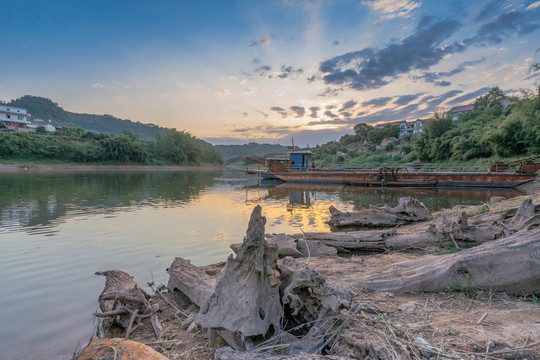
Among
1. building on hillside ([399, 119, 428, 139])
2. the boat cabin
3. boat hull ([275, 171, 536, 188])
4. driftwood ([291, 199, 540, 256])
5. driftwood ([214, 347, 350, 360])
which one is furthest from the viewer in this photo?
building on hillside ([399, 119, 428, 139])

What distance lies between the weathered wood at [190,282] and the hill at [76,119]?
10430cm

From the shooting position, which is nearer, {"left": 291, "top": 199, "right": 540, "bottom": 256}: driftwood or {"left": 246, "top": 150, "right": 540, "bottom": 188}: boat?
{"left": 291, "top": 199, "right": 540, "bottom": 256}: driftwood

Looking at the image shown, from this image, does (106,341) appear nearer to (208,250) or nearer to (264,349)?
(264,349)

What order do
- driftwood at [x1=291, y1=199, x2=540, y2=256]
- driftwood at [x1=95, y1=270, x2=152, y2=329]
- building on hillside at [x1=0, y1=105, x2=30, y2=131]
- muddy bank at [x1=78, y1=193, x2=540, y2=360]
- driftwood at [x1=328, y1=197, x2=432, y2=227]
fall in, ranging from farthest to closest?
1. building on hillside at [x1=0, y1=105, x2=30, y2=131]
2. driftwood at [x1=328, y1=197, x2=432, y2=227]
3. driftwood at [x1=291, y1=199, x2=540, y2=256]
4. driftwood at [x1=95, y1=270, x2=152, y2=329]
5. muddy bank at [x1=78, y1=193, x2=540, y2=360]

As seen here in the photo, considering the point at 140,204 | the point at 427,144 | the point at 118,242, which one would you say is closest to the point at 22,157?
the point at 140,204

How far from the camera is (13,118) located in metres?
70.4

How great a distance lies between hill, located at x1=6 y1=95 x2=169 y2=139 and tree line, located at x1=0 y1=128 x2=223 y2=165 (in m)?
23.2

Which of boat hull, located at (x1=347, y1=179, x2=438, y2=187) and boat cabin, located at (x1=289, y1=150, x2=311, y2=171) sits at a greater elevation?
boat cabin, located at (x1=289, y1=150, x2=311, y2=171)

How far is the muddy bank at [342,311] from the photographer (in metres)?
1.99

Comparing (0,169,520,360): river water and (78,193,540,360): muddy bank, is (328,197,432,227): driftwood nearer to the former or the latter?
(0,169,520,360): river water

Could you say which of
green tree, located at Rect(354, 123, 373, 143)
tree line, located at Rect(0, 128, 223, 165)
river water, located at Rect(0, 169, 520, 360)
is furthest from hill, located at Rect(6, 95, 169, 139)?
river water, located at Rect(0, 169, 520, 360)

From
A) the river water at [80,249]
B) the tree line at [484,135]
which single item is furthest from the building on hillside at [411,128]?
the river water at [80,249]

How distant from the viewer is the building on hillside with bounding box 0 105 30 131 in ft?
Result: 223

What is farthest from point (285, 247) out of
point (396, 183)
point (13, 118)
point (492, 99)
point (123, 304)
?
point (13, 118)
